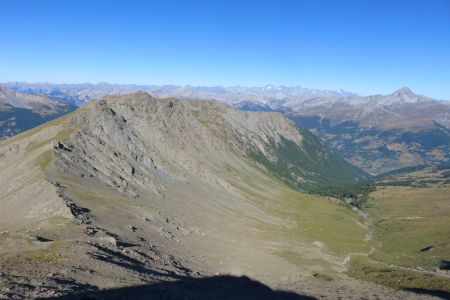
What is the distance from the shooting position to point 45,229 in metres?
118

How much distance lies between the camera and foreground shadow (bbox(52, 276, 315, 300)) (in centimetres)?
6957

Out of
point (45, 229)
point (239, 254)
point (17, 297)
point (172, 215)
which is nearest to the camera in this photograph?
point (17, 297)

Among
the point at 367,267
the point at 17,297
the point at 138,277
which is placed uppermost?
the point at 17,297

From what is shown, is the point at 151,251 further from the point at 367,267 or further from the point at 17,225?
the point at 367,267

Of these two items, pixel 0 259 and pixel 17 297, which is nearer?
pixel 17 297

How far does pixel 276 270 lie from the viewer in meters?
142

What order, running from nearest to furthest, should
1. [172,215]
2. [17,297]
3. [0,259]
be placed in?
[17,297] → [0,259] → [172,215]

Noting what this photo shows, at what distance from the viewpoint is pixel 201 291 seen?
95.6m

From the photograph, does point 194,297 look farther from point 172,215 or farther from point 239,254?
point 172,215

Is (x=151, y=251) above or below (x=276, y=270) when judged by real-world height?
above

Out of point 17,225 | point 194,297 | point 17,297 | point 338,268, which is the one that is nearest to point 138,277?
point 194,297

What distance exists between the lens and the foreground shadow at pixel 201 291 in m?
69.6

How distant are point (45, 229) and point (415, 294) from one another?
96489mm

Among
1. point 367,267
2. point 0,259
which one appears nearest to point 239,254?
point 367,267
